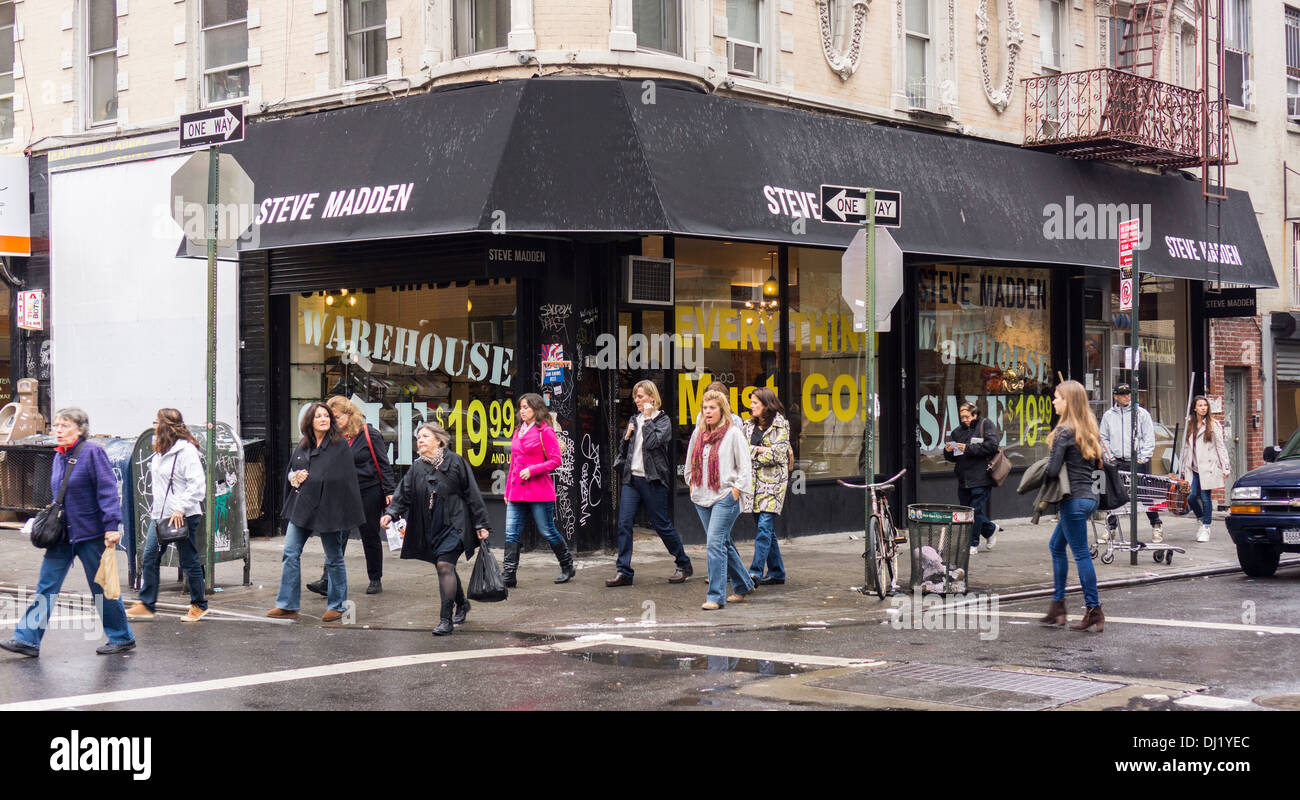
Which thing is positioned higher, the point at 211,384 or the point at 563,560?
the point at 211,384

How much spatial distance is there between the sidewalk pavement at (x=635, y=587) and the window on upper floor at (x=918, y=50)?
588 centimetres

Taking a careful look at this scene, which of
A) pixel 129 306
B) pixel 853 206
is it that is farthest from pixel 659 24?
pixel 129 306

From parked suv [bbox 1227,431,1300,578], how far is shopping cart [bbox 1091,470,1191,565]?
0.97 m

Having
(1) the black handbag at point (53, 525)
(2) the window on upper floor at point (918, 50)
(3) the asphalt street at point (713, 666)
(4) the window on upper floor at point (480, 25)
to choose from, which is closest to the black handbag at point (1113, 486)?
(3) the asphalt street at point (713, 666)

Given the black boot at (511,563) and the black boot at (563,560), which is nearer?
the black boot at (511,563)

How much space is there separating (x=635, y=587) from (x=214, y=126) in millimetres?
5483

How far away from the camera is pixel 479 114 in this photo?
14.3 metres

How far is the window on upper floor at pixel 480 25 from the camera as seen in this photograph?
15.2 meters

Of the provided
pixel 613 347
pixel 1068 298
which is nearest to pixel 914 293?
pixel 1068 298

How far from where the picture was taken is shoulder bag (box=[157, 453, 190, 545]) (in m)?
11.0

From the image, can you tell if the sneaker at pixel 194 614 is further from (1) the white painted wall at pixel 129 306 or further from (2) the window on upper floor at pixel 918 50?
(2) the window on upper floor at pixel 918 50

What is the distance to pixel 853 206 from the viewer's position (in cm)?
1225

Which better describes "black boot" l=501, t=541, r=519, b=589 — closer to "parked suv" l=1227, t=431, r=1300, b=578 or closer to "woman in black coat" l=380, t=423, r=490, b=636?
"woman in black coat" l=380, t=423, r=490, b=636

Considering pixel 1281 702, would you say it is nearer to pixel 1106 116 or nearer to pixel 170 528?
pixel 170 528
